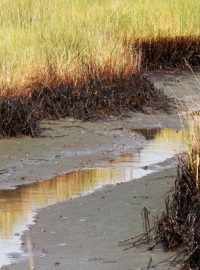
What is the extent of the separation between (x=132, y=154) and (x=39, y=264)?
499 cm

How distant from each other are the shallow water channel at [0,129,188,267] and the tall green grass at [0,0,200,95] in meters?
1.73

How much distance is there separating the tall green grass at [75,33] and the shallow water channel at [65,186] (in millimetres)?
1729

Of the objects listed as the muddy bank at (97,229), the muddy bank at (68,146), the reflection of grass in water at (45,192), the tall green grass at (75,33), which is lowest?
the muddy bank at (68,146)

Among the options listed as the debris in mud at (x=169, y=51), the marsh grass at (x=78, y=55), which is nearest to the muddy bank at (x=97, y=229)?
the marsh grass at (x=78, y=55)

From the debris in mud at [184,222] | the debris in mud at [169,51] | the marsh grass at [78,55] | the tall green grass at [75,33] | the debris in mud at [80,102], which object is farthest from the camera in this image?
the debris in mud at [169,51]

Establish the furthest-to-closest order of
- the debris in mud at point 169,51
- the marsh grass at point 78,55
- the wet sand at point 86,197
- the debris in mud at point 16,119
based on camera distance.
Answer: the debris in mud at point 169,51
the marsh grass at point 78,55
the debris in mud at point 16,119
the wet sand at point 86,197

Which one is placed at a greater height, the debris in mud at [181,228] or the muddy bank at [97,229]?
the debris in mud at [181,228]

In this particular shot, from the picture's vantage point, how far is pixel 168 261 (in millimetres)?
5754

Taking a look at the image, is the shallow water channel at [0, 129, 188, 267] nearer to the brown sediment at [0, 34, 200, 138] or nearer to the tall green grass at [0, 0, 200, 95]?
the brown sediment at [0, 34, 200, 138]

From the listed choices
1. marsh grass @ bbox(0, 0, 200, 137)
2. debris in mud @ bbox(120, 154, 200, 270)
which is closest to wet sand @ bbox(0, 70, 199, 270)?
debris in mud @ bbox(120, 154, 200, 270)

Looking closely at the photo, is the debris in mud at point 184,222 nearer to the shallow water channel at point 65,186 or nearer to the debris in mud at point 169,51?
the shallow water channel at point 65,186

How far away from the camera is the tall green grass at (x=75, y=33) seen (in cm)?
1199

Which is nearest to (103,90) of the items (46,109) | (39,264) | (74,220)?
(46,109)

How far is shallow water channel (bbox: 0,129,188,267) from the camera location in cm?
690
